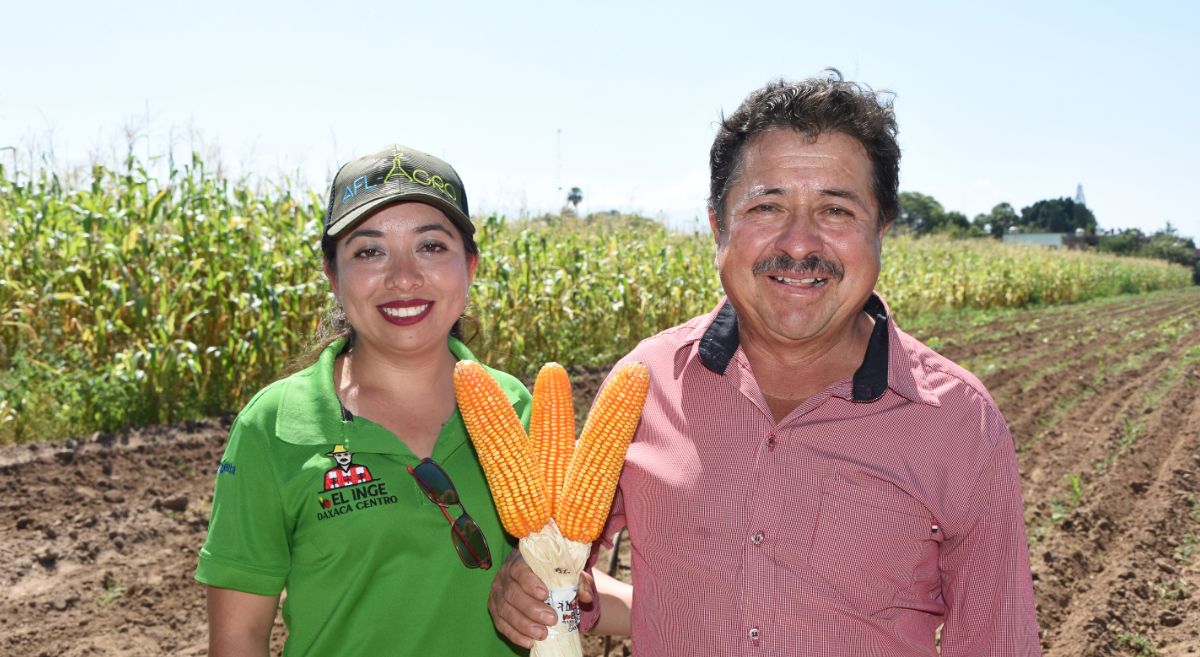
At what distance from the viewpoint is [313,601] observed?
1639 mm

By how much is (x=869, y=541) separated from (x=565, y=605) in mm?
718

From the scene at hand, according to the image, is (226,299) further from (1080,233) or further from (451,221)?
(1080,233)

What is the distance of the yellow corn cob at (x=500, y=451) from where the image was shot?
1478 mm

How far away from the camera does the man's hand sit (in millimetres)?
1515

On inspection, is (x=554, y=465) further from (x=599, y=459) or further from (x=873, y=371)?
(x=873, y=371)

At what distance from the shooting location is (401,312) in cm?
176

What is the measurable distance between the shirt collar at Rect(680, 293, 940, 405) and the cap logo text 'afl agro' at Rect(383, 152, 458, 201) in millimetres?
765

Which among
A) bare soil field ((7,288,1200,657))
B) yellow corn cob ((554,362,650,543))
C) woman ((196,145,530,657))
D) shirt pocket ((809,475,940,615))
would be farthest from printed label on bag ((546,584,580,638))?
A: bare soil field ((7,288,1200,657))

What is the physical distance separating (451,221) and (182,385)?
226 inches

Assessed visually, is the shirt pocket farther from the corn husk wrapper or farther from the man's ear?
the man's ear

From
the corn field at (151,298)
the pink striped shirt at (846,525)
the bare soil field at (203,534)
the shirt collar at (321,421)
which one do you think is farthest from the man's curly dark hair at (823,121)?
the corn field at (151,298)

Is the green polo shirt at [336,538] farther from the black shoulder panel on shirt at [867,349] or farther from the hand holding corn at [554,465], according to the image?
the black shoulder panel on shirt at [867,349]

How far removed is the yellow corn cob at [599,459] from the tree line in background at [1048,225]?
4811 centimetres

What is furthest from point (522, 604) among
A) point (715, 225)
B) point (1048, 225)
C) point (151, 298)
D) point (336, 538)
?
point (1048, 225)
